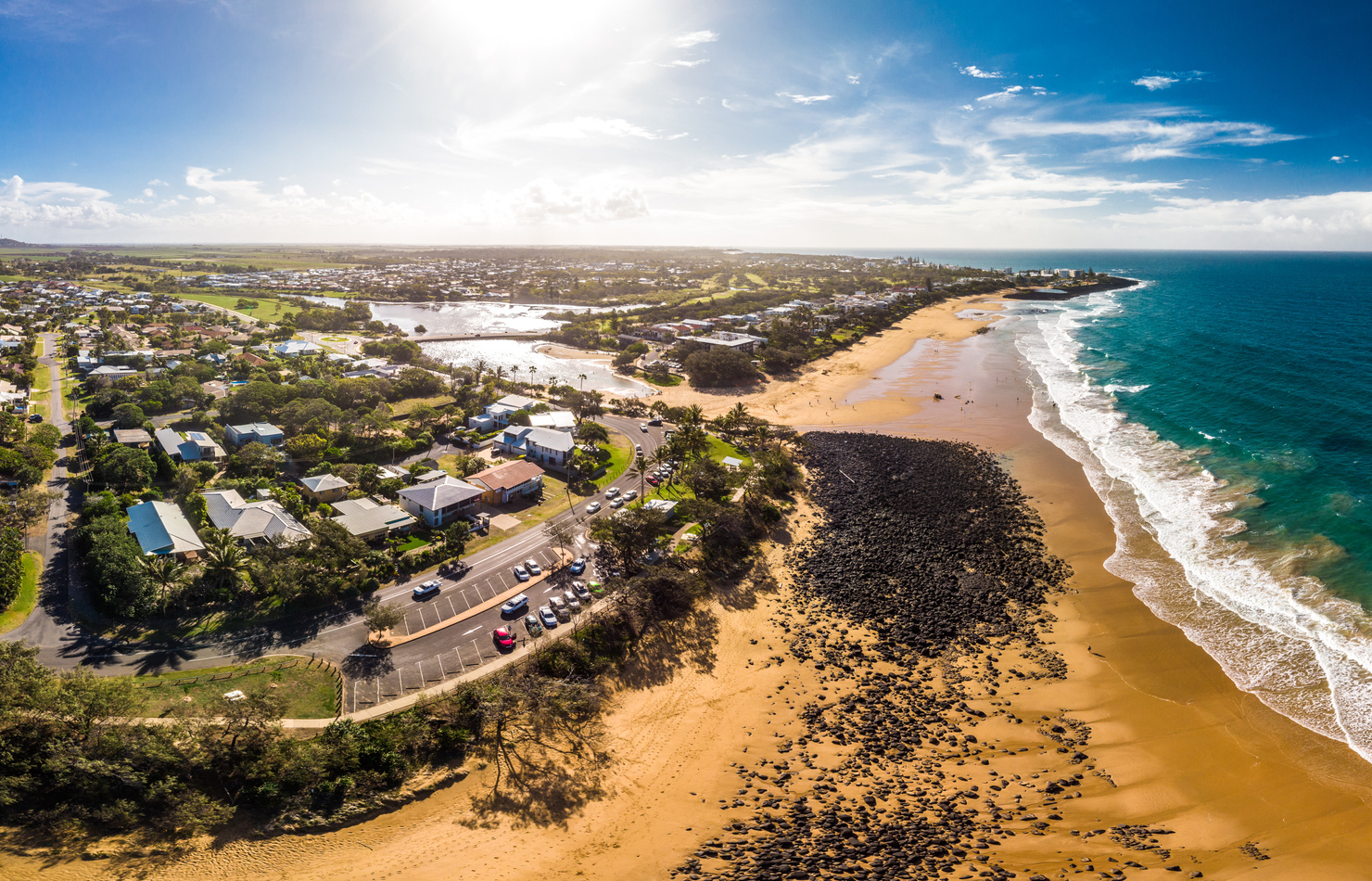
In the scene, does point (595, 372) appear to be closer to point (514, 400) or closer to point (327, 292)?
point (514, 400)

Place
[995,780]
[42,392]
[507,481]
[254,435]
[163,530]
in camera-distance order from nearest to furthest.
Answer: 1. [995,780]
2. [163,530]
3. [507,481]
4. [254,435]
5. [42,392]

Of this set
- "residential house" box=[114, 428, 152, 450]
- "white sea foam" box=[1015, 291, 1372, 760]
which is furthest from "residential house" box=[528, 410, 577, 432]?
"white sea foam" box=[1015, 291, 1372, 760]

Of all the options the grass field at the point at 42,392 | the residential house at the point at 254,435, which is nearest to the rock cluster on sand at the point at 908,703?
the residential house at the point at 254,435

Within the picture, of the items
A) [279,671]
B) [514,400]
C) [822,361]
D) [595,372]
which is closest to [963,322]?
[822,361]

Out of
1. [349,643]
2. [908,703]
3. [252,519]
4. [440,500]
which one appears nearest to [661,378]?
[440,500]

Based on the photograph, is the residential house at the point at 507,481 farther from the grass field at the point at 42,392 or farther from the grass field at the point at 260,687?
the grass field at the point at 42,392

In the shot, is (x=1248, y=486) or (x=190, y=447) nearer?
(x=1248, y=486)

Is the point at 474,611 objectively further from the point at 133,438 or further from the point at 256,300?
the point at 256,300
